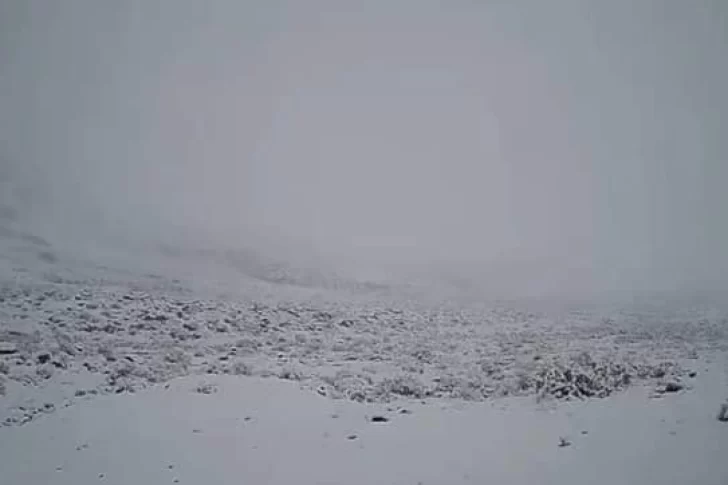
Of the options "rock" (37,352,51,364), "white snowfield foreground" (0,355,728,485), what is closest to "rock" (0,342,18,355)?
"rock" (37,352,51,364)

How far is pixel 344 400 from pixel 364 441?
1.98m

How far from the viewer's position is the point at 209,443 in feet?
23.1

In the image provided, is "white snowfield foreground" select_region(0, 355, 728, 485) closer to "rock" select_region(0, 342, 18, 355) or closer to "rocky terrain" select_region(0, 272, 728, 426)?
"rocky terrain" select_region(0, 272, 728, 426)

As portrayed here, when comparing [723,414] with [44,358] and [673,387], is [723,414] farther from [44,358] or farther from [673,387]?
[44,358]

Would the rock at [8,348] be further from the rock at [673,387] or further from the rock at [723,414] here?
the rock at [723,414]

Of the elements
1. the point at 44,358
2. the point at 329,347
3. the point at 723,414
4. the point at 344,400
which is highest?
the point at 723,414

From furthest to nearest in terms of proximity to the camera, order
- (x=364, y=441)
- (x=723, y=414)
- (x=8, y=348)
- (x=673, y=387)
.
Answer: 1. (x=8, y=348)
2. (x=673, y=387)
3. (x=364, y=441)
4. (x=723, y=414)

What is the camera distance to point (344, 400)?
357 inches

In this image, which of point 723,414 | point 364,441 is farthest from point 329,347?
point 723,414

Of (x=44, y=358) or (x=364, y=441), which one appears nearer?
(x=364, y=441)

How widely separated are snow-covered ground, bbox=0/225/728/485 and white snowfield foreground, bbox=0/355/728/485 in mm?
28

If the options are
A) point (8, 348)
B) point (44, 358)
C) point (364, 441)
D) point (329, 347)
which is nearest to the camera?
point (364, 441)

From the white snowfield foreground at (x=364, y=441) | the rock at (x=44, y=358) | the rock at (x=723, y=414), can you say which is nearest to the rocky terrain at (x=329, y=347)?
the rock at (x=44, y=358)

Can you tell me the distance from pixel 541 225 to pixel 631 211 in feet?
51.9
